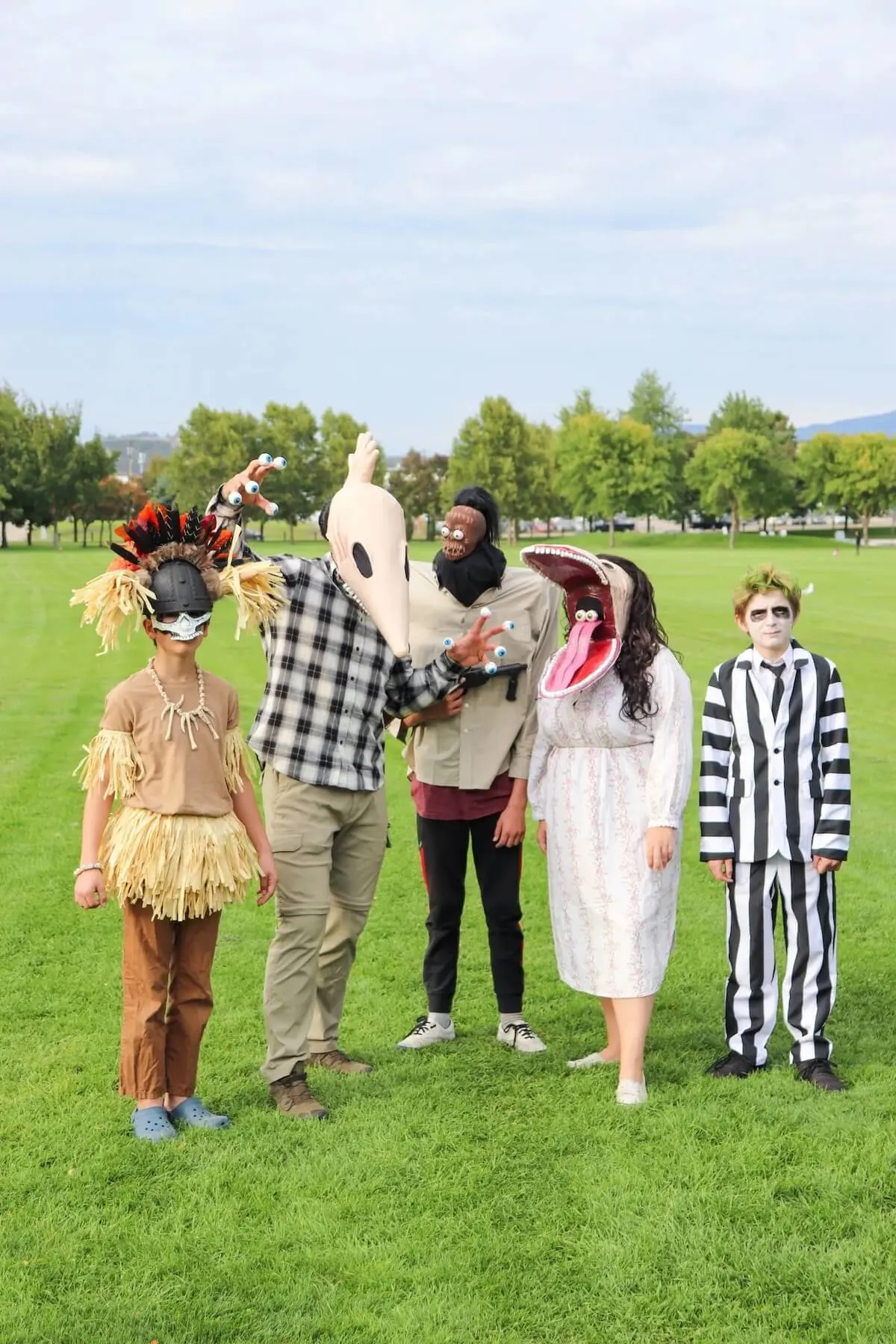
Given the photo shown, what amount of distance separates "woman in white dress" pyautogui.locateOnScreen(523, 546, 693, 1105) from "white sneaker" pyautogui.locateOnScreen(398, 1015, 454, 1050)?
786 mm

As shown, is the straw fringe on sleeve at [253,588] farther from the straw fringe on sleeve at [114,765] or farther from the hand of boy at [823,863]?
the hand of boy at [823,863]

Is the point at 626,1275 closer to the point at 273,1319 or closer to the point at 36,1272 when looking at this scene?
the point at 273,1319

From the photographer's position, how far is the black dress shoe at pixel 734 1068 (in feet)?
16.5

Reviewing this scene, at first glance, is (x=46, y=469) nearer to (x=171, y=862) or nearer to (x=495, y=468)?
(x=495, y=468)

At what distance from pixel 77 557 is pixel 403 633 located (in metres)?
51.0

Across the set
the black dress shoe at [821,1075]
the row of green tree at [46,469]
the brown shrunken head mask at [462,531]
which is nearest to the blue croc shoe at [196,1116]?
the black dress shoe at [821,1075]

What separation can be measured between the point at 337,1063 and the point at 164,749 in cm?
160

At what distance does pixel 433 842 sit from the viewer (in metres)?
5.47

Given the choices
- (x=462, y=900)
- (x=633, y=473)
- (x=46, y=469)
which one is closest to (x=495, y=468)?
(x=633, y=473)

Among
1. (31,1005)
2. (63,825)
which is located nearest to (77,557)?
(63,825)

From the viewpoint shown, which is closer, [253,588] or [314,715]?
[253,588]

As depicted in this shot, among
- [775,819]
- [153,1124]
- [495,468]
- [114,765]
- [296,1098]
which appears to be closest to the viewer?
[114,765]

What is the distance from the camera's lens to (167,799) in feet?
14.6

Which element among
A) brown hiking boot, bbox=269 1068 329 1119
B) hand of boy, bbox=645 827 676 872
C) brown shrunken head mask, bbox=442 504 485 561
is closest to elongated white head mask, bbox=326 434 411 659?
brown shrunken head mask, bbox=442 504 485 561
